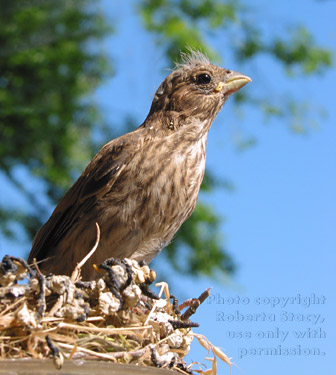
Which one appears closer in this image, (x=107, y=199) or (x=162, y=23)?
(x=107, y=199)

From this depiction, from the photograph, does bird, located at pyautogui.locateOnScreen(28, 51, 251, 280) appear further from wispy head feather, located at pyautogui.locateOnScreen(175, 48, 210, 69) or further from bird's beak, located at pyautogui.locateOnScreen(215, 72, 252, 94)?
wispy head feather, located at pyautogui.locateOnScreen(175, 48, 210, 69)

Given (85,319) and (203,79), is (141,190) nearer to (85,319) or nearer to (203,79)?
(203,79)

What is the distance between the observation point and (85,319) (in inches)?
71.5

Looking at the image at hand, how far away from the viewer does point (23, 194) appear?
7.14 meters

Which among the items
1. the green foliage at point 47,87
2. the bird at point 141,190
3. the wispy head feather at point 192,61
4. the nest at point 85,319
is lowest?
the nest at point 85,319

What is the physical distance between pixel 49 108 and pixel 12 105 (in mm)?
448

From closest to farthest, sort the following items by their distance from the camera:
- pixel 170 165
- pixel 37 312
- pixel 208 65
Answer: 1. pixel 37 312
2. pixel 170 165
3. pixel 208 65

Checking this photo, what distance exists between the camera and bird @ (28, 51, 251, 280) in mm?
2920

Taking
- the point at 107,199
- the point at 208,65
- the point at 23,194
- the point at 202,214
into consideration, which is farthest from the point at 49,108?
the point at 107,199

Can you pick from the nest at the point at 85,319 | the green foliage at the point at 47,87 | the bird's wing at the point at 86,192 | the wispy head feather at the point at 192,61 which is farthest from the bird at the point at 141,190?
the green foliage at the point at 47,87

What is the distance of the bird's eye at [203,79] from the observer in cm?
353

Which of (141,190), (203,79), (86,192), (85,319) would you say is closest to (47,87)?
(203,79)

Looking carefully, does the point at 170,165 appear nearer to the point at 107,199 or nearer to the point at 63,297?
the point at 107,199

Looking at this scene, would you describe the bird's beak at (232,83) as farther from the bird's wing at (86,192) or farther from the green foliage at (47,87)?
the green foliage at (47,87)
